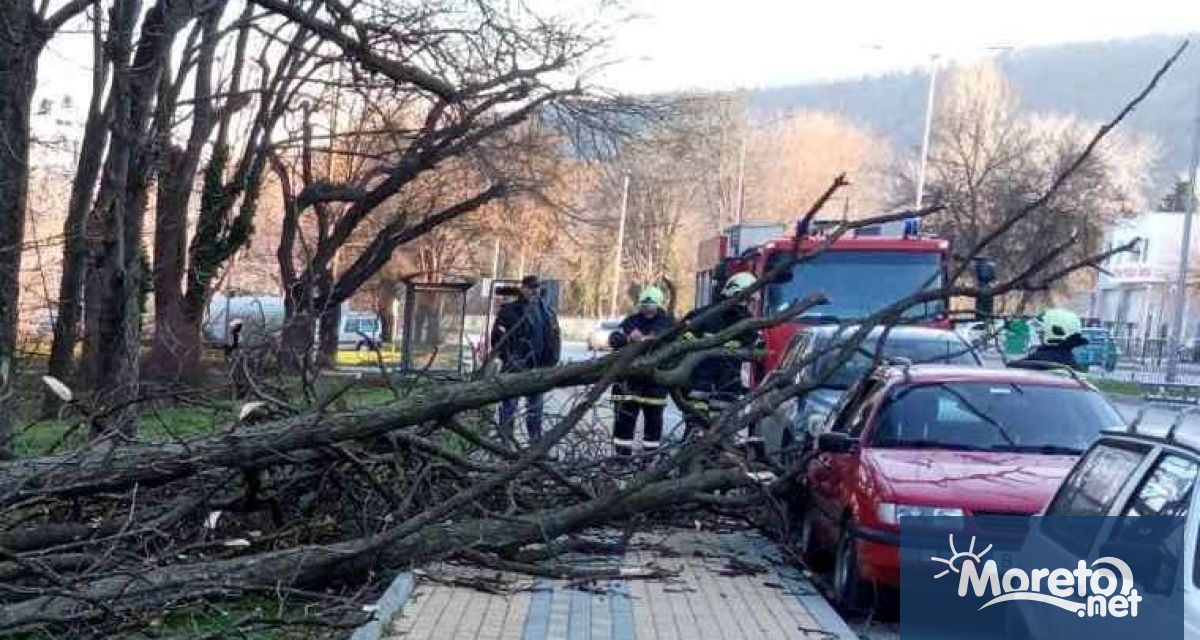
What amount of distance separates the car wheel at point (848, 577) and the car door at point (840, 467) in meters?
0.17

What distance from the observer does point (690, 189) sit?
7312cm

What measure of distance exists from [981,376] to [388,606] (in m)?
4.02

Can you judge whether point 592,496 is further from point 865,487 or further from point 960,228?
point 960,228

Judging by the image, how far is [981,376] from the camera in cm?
828

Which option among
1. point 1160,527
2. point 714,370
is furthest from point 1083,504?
point 714,370

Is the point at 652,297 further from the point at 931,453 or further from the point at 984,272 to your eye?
the point at 931,453

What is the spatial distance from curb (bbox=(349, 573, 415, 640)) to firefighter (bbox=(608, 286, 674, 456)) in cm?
310

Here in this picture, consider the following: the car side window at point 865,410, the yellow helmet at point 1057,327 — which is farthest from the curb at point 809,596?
the yellow helmet at point 1057,327

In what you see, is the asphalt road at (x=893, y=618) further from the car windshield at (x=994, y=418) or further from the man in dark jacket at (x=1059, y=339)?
the man in dark jacket at (x=1059, y=339)

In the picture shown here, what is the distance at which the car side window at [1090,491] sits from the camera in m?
4.69

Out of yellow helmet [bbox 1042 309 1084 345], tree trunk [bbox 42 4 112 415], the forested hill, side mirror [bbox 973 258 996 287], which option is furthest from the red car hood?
the forested hill

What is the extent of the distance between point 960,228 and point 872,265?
62.9 feet

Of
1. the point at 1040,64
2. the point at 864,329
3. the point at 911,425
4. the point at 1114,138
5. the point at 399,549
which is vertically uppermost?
the point at 1040,64

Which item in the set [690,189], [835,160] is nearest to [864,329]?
[690,189]
